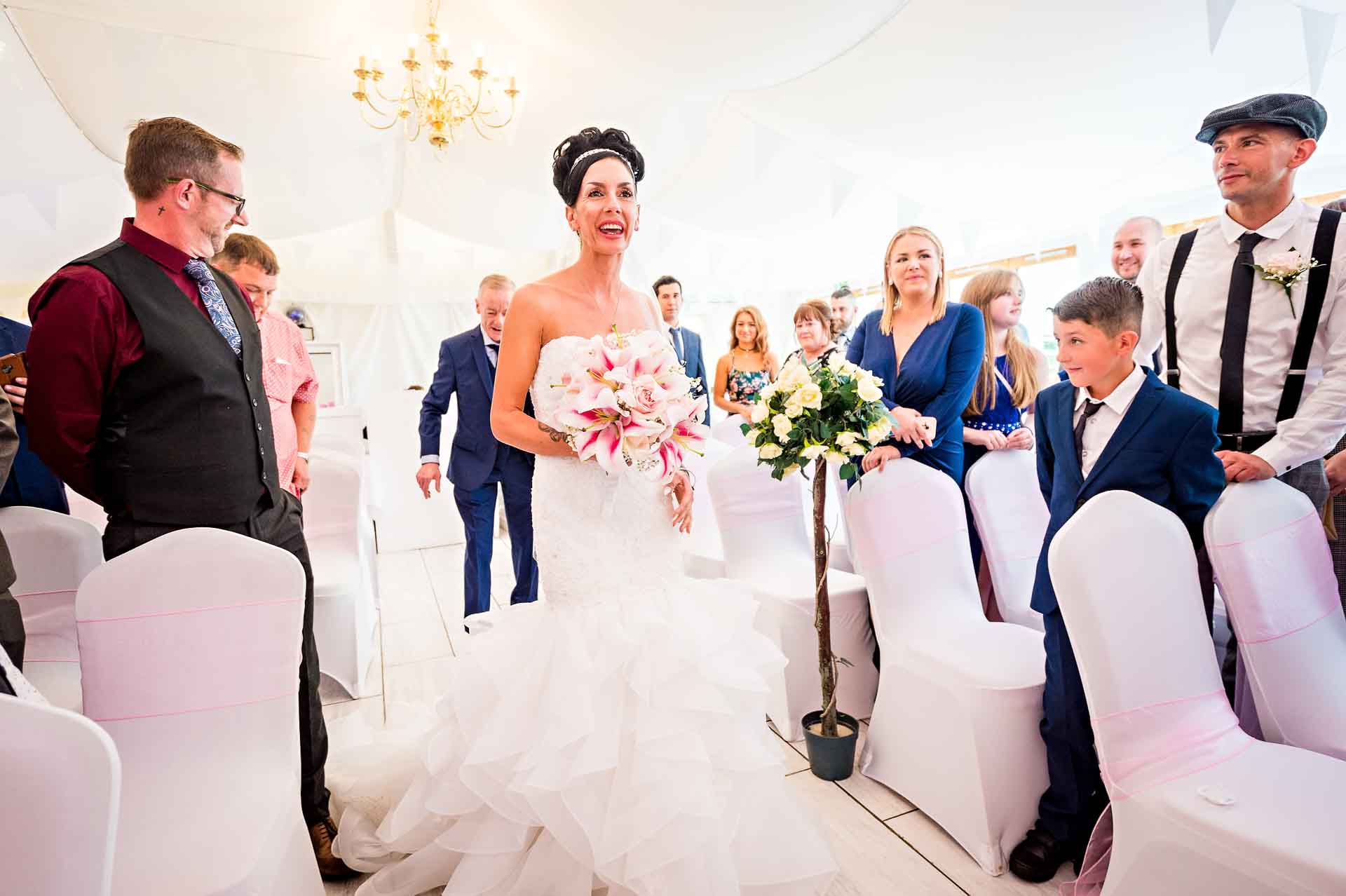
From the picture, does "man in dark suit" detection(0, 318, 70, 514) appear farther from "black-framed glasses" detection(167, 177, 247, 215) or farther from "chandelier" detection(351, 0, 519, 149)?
"chandelier" detection(351, 0, 519, 149)

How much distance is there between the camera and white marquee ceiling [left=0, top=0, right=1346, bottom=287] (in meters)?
4.48

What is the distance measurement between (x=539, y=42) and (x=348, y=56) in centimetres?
169

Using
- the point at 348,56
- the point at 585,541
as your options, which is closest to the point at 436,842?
the point at 585,541

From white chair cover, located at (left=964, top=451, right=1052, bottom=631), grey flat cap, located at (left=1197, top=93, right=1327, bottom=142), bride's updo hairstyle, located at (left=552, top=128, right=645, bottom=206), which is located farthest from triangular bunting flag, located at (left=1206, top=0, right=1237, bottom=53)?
bride's updo hairstyle, located at (left=552, top=128, right=645, bottom=206)

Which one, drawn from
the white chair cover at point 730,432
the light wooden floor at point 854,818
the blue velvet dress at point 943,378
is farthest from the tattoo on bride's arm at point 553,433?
the white chair cover at point 730,432

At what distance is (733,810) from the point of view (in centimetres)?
167

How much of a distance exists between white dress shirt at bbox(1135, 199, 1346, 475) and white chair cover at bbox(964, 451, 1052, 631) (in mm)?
623

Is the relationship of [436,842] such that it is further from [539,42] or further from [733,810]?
[539,42]

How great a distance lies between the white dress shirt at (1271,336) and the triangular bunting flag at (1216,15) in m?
2.48

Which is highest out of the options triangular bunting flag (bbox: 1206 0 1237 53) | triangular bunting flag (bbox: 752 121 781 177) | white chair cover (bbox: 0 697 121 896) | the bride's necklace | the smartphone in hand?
triangular bunting flag (bbox: 752 121 781 177)

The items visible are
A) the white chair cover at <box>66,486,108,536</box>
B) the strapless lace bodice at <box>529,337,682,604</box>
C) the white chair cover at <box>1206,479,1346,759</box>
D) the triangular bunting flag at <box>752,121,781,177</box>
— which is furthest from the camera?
the triangular bunting flag at <box>752,121,781,177</box>

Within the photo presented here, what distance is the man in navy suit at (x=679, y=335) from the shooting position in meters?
4.63

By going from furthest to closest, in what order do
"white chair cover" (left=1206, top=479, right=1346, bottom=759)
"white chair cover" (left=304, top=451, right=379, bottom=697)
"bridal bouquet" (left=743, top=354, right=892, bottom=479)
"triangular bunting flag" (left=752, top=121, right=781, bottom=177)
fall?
"triangular bunting flag" (left=752, top=121, right=781, bottom=177), "white chair cover" (left=304, top=451, right=379, bottom=697), "bridal bouquet" (left=743, top=354, right=892, bottom=479), "white chair cover" (left=1206, top=479, right=1346, bottom=759)

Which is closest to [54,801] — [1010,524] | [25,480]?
[25,480]
